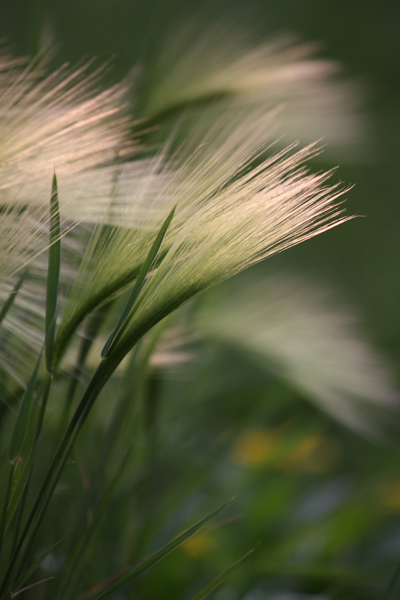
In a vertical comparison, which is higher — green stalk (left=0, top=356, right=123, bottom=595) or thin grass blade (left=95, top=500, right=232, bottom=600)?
green stalk (left=0, top=356, right=123, bottom=595)

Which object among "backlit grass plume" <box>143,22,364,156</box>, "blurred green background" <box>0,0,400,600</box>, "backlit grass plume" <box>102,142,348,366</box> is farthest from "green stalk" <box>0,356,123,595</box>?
"backlit grass plume" <box>143,22,364,156</box>

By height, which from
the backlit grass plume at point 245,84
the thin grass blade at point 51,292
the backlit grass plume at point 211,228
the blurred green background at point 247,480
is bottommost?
the blurred green background at point 247,480

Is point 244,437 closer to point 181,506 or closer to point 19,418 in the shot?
point 181,506

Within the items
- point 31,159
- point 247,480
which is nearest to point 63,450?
point 31,159

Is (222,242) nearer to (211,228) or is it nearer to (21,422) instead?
(211,228)

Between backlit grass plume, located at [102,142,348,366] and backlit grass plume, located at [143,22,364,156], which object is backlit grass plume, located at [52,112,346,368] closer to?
backlit grass plume, located at [102,142,348,366]

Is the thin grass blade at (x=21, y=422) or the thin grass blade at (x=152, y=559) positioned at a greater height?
the thin grass blade at (x=21, y=422)

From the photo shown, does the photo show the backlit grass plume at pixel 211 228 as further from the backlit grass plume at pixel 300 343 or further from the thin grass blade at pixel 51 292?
the backlit grass plume at pixel 300 343

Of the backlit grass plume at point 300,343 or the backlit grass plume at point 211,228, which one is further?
the backlit grass plume at point 300,343

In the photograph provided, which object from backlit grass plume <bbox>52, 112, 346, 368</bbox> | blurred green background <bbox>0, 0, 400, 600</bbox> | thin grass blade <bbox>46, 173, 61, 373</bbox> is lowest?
blurred green background <bbox>0, 0, 400, 600</bbox>

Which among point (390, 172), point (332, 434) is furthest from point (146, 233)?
point (390, 172)

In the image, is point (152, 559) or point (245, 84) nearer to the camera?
point (152, 559)

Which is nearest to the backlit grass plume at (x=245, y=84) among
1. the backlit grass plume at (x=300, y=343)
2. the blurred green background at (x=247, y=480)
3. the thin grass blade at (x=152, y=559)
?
the blurred green background at (x=247, y=480)
